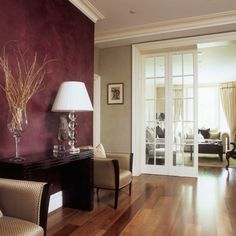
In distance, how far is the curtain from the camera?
948 cm

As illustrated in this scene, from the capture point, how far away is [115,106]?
5145 mm

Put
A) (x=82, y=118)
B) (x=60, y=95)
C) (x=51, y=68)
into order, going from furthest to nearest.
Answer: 1. (x=82, y=118)
2. (x=51, y=68)
3. (x=60, y=95)

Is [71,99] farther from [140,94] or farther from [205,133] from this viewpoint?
[205,133]

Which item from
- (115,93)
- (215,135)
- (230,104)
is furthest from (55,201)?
(230,104)

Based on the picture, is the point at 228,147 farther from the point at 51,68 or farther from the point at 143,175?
the point at 51,68

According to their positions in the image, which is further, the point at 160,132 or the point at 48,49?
the point at 160,132

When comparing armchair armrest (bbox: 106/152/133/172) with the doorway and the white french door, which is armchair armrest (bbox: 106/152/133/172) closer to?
the doorway

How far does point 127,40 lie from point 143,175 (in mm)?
2677

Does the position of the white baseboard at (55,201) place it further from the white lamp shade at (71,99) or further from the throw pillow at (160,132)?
the throw pillow at (160,132)

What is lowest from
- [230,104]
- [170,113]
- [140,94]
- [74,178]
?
[74,178]

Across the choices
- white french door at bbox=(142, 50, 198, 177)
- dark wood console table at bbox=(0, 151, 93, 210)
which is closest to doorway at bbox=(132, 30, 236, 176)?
white french door at bbox=(142, 50, 198, 177)

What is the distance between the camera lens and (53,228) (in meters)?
2.52

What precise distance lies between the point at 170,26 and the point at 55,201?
3356 mm

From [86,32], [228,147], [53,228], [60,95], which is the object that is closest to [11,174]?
[53,228]
